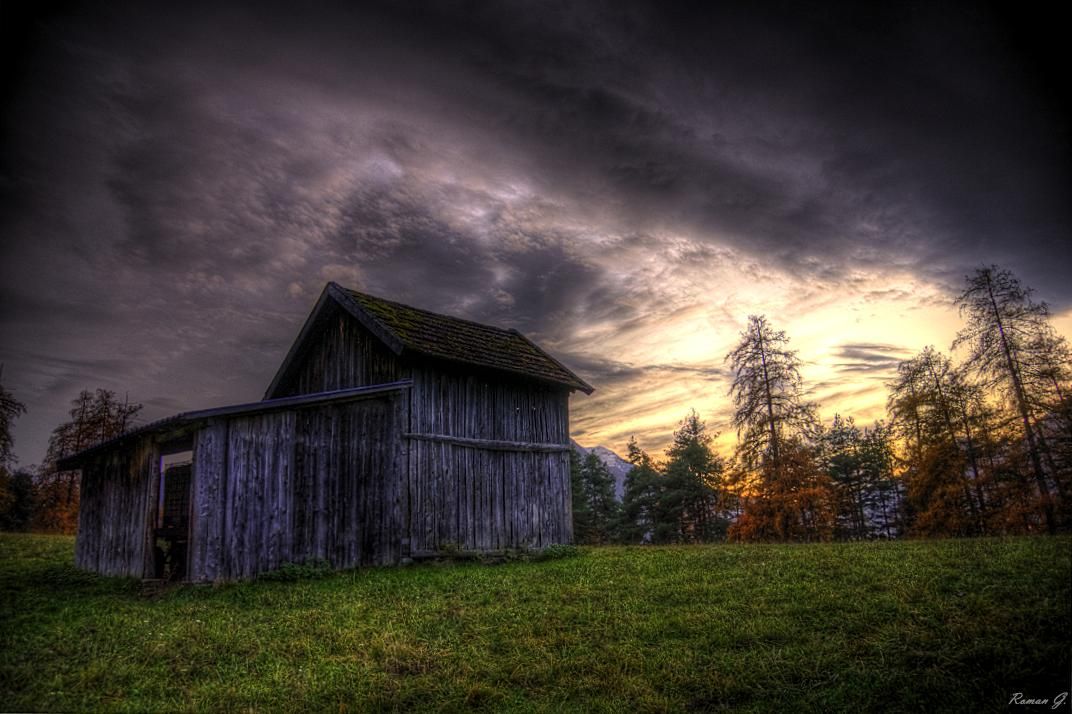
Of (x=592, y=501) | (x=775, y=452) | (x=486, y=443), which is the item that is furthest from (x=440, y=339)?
(x=592, y=501)

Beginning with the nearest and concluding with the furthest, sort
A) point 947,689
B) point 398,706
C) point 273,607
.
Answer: point 947,689
point 398,706
point 273,607

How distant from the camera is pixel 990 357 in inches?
843

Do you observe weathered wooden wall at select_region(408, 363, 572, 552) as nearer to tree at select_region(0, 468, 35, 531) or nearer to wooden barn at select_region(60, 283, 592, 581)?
wooden barn at select_region(60, 283, 592, 581)

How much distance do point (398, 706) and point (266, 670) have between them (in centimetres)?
208

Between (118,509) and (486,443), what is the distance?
1049 cm

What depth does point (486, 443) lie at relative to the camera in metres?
18.3

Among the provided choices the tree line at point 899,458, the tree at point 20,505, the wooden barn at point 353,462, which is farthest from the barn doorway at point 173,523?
the tree at point 20,505

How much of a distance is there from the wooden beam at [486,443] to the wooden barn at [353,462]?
0.18 ft

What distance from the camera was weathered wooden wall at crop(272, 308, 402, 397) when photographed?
56.9 ft

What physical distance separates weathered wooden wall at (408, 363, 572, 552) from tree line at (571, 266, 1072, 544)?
1387cm

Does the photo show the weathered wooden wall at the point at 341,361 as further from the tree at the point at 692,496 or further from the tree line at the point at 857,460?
the tree at the point at 692,496

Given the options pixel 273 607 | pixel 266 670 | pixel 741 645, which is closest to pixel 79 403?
pixel 273 607

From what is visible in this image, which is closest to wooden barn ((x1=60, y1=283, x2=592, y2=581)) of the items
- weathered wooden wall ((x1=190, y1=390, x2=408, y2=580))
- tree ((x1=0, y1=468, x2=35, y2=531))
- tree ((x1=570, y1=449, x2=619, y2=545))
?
weathered wooden wall ((x1=190, y1=390, x2=408, y2=580))

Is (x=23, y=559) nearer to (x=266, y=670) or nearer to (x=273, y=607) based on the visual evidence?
(x=273, y=607)
